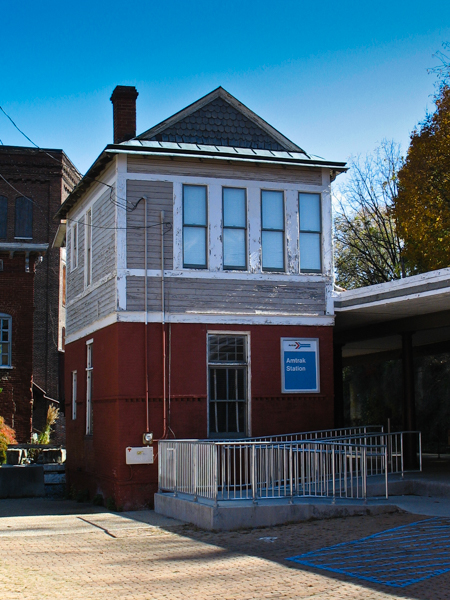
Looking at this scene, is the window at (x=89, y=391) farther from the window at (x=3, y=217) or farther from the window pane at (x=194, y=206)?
the window at (x=3, y=217)

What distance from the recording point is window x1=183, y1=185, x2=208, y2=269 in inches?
651

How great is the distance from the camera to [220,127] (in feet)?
58.9

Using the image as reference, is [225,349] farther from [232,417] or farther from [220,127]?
[220,127]

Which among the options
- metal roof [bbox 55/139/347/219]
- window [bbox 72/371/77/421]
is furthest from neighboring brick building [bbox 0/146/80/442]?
metal roof [bbox 55/139/347/219]

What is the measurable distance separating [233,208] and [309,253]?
2045 millimetres

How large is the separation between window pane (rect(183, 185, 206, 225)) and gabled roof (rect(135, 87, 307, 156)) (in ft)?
4.83

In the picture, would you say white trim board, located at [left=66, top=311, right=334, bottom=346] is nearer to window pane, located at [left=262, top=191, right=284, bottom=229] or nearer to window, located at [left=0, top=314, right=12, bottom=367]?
window pane, located at [left=262, top=191, right=284, bottom=229]

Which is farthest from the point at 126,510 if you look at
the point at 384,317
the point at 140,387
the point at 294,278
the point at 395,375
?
the point at 395,375

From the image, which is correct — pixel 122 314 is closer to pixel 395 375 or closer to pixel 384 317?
pixel 384 317

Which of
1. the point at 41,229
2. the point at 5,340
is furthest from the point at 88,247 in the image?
the point at 41,229

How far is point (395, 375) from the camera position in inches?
1364

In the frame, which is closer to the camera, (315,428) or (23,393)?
(315,428)

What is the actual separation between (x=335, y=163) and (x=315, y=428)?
602cm

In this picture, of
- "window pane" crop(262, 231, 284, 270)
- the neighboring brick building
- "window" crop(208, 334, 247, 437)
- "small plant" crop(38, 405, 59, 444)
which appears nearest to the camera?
"window" crop(208, 334, 247, 437)
